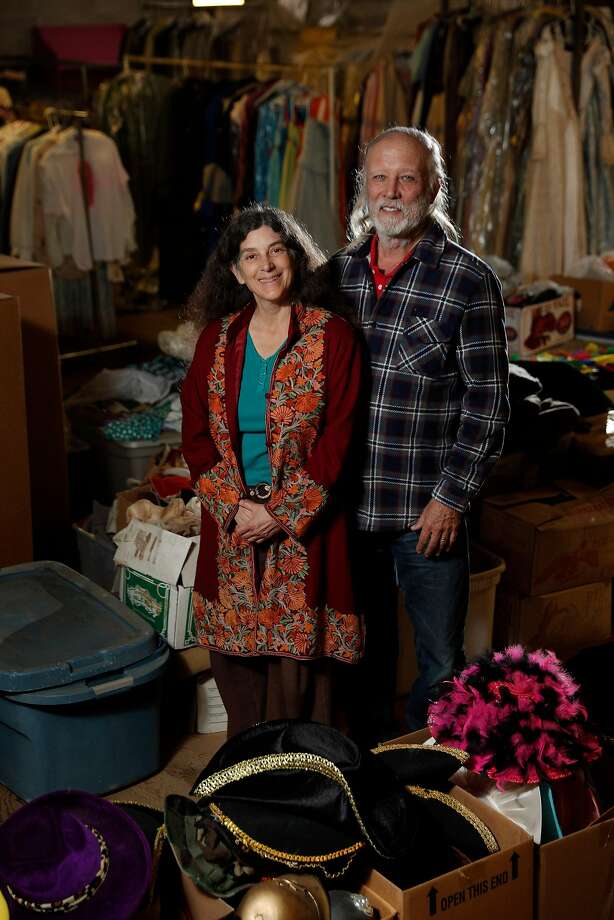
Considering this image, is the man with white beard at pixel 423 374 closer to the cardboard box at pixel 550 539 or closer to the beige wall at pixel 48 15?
the cardboard box at pixel 550 539

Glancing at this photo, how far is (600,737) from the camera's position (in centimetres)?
208

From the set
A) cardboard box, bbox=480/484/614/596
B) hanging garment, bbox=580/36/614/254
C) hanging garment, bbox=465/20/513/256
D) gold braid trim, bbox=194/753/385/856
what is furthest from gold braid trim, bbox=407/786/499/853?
hanging garment, bbox=580/36/614/254

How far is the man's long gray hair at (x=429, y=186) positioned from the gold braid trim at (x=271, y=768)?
49.7 inches

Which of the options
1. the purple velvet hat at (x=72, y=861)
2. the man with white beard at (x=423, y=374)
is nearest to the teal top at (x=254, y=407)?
the man with white beard at (x=423, y=374)

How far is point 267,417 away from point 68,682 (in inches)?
33.6

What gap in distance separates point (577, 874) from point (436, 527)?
805 millimetres

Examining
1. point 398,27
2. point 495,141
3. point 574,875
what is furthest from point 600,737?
point 398,27

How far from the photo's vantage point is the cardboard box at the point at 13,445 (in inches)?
127

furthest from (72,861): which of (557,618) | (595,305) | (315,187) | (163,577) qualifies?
(315,187)

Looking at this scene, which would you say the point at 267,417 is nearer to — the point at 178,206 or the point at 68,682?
the point at 68,682

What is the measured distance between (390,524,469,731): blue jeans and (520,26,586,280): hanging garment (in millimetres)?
3858

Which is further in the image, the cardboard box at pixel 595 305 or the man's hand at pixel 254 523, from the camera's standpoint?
the cardboard box at pixel 595 305

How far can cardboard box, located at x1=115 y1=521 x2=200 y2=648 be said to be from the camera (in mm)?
2990

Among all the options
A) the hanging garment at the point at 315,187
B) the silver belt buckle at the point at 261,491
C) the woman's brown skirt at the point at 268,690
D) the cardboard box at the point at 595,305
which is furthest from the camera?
the hanging garment at the point at 315,187
